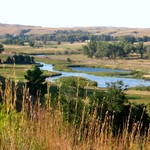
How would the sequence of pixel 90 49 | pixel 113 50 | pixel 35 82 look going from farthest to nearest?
pixel 90 49, pixel 113 50, pixel 35 82

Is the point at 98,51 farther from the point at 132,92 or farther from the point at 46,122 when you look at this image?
the point at 46,122

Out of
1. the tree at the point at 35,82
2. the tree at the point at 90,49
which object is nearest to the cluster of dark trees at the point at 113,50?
the tree at the point at 90,49

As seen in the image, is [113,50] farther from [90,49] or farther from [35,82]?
[35,82]

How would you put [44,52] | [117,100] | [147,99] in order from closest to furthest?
1. [117,100]
2. [147,99]
3. [44,52]

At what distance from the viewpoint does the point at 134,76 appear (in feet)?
289

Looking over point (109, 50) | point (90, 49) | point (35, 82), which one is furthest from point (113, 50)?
point (35, 82)

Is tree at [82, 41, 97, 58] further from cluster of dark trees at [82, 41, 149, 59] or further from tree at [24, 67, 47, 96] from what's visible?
tree at [24, 67, 47, 96]

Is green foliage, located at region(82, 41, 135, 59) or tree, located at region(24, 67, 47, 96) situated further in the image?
green foliage, located at region(82, 41, 135, 59)

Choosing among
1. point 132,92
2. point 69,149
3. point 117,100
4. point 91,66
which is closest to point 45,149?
point 69,149

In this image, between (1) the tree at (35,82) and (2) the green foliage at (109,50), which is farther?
(2) the green foliage at (109,50)

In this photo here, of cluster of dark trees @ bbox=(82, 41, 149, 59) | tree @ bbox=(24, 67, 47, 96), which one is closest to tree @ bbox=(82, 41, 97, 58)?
cluster of dark trees @ bbox=(82, 41, 149, 59)

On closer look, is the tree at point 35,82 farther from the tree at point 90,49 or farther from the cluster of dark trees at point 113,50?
the tree at point 90,49

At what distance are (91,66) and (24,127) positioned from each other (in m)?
107

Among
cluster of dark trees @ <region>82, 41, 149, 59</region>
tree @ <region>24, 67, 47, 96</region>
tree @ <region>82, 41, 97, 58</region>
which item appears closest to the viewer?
tree @ <region>24, 67, 47, 96</region>
